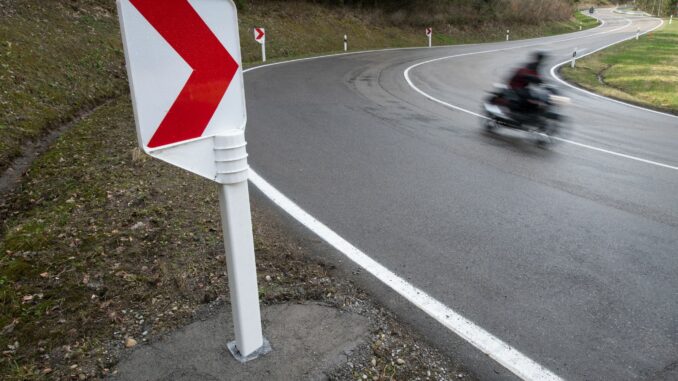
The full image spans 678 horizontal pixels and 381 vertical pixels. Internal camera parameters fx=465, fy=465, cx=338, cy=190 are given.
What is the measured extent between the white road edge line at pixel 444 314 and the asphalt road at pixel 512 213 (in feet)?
0.28

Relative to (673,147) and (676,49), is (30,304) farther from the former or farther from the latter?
(676,49)

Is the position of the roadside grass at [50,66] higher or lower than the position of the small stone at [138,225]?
higher

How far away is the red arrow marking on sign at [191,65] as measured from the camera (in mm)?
2055

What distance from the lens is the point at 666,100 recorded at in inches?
533

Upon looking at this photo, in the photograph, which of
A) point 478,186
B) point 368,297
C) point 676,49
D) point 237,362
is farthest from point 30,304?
point 676,49

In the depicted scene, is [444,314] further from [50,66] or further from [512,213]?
[50,66]

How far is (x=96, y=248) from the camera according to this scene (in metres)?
4.09

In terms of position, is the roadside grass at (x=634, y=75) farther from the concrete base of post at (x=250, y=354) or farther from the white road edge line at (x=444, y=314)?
the concrete base of post at (x=250, y=354)

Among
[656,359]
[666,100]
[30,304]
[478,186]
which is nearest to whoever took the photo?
[656,359]

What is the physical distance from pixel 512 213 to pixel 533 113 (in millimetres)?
4568

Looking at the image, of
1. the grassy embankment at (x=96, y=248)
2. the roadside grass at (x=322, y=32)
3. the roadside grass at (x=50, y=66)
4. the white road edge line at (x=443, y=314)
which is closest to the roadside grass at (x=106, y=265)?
the grassy embankment at (x=96, y=248)

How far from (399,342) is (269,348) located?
85 centimetres

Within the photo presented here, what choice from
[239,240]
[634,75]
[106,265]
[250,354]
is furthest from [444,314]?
[634,75]

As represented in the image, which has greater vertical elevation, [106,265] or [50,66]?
[50,66]
